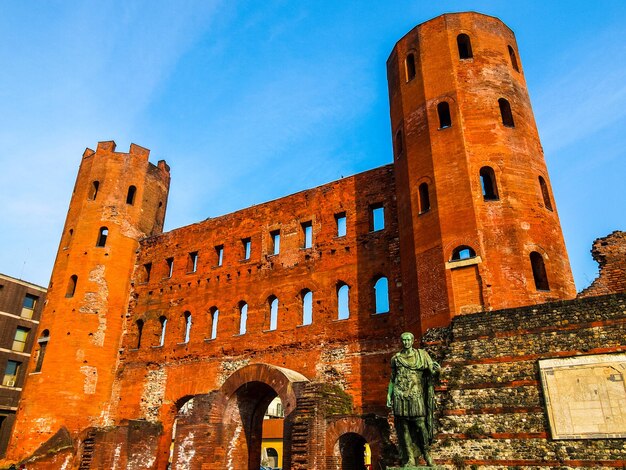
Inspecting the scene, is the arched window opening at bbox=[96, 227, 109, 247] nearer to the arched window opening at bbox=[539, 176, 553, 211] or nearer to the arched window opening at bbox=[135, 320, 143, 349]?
the arched window opening at bbox=[135, 320, 143, 349]

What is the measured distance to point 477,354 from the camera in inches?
446

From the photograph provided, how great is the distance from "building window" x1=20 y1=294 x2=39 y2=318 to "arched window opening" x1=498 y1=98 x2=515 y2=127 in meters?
31.7

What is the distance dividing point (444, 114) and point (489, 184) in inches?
113

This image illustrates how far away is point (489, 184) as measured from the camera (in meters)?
15.9

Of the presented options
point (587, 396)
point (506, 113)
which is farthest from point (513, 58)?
point (587, 396)

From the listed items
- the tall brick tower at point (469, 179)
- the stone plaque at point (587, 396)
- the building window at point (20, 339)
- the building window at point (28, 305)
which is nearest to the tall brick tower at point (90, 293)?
the building window at point (20, 339)

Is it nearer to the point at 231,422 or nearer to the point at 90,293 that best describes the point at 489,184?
the point at 231,422

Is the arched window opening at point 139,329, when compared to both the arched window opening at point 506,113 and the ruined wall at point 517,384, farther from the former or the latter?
the arched window opening at point 506,113

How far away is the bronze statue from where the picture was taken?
8156 millimetres

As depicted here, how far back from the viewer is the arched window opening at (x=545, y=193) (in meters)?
15.8

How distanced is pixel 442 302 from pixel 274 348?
7444 mm

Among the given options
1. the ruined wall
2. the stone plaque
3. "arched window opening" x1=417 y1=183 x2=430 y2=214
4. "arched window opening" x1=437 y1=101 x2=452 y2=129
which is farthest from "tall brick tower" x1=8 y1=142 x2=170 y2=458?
the stone plaque

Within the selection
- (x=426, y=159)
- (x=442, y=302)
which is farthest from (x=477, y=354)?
(x=426, y=159)

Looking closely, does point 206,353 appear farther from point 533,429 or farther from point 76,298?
point 533,429
